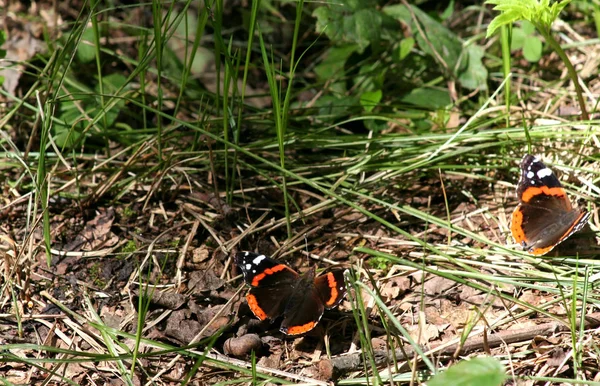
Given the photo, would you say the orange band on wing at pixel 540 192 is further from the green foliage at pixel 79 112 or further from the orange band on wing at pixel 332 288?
the green foliage at pixel 79 112

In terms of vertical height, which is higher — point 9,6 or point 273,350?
point 9,6

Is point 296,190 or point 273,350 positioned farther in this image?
point 296,190

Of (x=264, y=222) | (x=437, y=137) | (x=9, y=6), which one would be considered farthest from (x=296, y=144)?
(x=9, y=6)

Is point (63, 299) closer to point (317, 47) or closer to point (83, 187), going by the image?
point (83, 187)

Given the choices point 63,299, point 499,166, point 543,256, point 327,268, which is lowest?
point 63,299

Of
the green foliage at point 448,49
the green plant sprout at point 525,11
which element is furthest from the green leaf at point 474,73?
the green plant sprout at point 525,11

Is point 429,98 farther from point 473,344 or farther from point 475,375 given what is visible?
point 475,375

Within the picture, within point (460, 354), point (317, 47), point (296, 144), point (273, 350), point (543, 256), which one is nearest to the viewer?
point (460, 354)

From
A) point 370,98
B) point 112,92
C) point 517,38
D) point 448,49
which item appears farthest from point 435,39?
point 112,92
